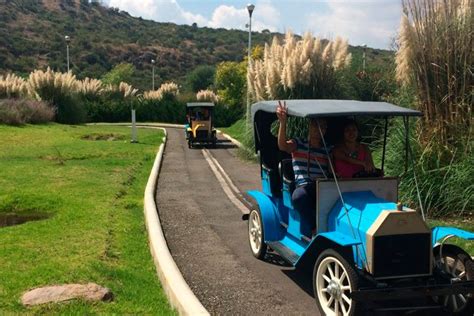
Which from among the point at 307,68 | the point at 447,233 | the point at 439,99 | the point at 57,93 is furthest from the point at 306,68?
the point at 57,93

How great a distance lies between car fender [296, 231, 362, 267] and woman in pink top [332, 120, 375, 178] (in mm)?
873

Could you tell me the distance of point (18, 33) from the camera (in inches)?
3302

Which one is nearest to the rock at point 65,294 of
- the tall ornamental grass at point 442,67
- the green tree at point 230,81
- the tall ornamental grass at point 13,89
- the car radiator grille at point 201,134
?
the tall ornamental grass at point 442,67

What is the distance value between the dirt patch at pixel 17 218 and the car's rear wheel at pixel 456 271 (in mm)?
5945

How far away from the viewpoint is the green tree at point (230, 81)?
42975 mm

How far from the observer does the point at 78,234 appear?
7172mm

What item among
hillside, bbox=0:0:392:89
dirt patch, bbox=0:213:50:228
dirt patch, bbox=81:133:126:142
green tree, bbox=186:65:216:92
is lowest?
dirt patch, bbox=0:213:50:228

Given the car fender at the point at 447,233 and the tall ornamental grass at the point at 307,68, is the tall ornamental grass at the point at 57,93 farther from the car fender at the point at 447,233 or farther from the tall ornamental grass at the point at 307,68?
the car fender at the point at 447,233

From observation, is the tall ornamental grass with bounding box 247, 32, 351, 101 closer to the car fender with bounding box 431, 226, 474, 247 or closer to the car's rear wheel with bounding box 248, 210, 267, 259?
the car's rear wheel with bounding box 248, 210, 267, 259

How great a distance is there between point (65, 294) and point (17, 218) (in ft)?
13.2

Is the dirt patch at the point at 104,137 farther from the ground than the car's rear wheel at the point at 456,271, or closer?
closer

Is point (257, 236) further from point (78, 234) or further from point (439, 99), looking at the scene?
point (439, 99)

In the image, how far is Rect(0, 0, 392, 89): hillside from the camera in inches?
2992

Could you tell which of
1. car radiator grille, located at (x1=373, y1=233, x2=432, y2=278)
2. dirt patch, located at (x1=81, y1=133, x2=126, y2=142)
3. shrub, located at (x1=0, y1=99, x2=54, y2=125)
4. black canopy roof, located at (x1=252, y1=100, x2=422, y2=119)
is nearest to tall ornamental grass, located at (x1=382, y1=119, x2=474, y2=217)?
black canopy roof, located at (x1=252, y1=100, x2=422, y2=119)
